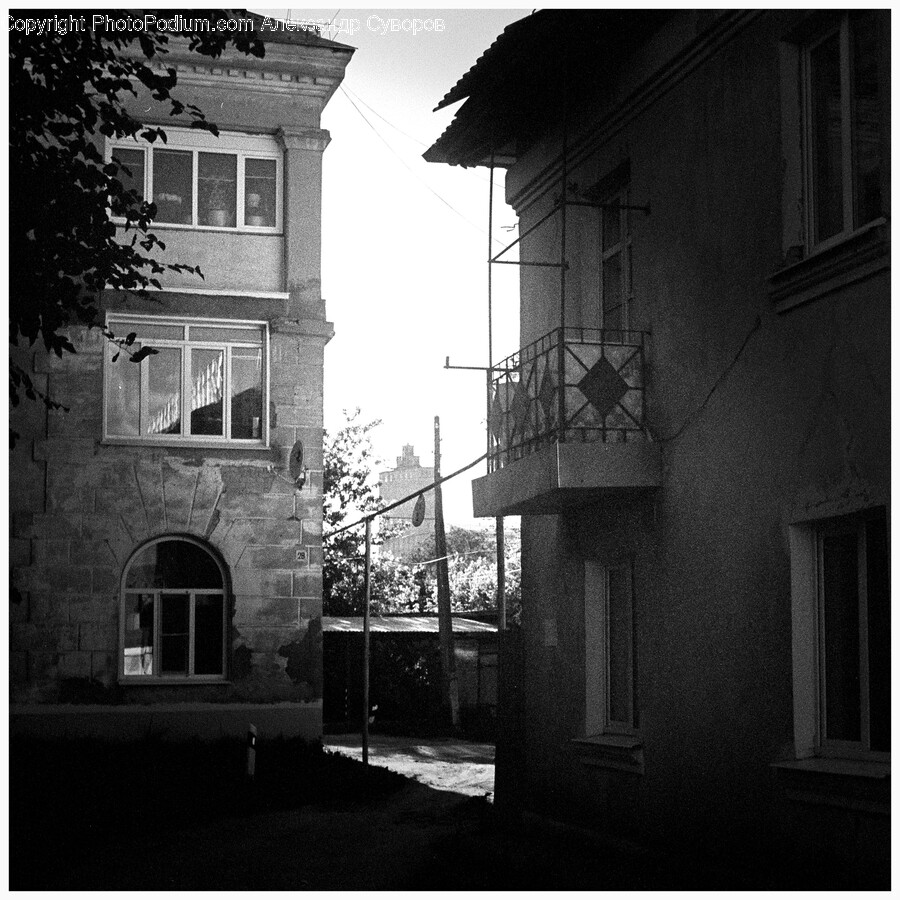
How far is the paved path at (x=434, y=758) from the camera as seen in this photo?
58.9ft

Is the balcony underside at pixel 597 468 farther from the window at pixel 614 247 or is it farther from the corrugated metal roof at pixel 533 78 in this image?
the corrugated metal roof at pixel 533 78

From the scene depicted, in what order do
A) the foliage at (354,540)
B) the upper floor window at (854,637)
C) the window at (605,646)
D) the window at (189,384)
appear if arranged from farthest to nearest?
the foliage at (354,540) < the window at (189,384) < the window at (605,646) < the upper floor window at (854,637)

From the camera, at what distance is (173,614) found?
16.9 metres

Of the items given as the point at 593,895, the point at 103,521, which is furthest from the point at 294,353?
the point at 593,895

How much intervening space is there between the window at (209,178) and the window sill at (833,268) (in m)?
10.6

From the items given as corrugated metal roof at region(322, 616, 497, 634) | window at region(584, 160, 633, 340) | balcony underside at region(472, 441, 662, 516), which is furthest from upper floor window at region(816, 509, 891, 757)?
corrugated metal roof at region(322, 616, 497, 634)

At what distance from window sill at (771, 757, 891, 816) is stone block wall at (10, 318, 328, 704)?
993 cm

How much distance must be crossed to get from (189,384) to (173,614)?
280 cm

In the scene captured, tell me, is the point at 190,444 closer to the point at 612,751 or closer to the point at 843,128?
the point at 612,751

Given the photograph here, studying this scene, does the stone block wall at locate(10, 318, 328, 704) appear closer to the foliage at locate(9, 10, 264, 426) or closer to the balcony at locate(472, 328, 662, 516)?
the balcony at locate(472, 328, 662, 516)

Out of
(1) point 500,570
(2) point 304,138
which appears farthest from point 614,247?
(1) point 500,570

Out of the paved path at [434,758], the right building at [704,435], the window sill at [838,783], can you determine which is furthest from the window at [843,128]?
the paved path at [434,758]

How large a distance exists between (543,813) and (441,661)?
1830 cm

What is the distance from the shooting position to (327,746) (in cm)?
2420
